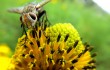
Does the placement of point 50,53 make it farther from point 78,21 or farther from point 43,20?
point 78,21

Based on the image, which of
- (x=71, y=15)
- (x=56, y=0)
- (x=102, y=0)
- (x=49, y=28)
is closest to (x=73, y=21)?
(x=71, y=15)

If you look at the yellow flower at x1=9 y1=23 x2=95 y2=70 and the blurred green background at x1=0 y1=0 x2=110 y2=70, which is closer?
the yellow flower at x1=9 y1=23 x2=95 y2=70

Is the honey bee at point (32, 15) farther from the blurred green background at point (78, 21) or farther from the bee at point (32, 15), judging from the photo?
the blurred green background at point (78, 21)

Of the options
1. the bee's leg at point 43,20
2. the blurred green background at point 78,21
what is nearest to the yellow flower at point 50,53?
the bee's leg at point 43,20

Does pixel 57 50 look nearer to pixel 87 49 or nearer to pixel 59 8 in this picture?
pixel 87 49

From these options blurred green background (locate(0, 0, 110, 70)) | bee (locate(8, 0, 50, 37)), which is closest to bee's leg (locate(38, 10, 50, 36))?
bee (locate(8, 0, 50, 37))

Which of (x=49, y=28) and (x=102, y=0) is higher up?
(x=102, y=0)

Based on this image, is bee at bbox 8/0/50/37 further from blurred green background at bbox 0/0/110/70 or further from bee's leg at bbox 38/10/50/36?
blurred green background at bbox 0/0/110/70

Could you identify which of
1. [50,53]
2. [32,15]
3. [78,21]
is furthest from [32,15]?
[78,21]
